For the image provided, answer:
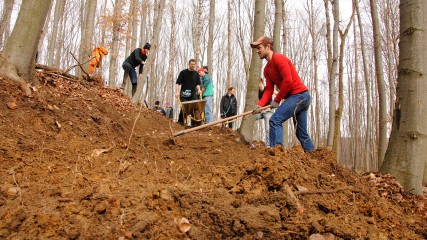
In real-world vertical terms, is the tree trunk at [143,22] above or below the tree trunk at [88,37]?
above

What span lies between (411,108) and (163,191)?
2672mm

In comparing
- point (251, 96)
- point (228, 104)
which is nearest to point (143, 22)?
point (228, 104)

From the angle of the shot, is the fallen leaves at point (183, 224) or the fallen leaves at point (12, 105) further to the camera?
the fallen leaves at point (12, 105)

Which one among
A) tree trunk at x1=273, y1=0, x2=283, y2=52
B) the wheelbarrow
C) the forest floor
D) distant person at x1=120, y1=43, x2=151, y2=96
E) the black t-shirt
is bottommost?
the forest floor

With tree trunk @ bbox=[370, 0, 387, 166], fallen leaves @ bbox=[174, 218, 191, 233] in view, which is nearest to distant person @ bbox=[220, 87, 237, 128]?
tree trunk @ bbox=[370, 0, 387, 166]

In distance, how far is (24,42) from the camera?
4082 mm

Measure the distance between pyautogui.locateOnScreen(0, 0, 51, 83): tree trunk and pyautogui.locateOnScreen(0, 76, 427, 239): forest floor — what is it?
368 millimetres

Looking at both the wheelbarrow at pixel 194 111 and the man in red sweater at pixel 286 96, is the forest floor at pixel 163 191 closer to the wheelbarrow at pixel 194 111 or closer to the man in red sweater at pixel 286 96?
the man in red sweater at pixel 286 96

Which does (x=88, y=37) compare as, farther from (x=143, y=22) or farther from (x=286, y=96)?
(x=143, y=22)

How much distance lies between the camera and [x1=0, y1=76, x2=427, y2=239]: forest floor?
6.07 feet

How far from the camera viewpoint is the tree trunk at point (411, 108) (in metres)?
3.19

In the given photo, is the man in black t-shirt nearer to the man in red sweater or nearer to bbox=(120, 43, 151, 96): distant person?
bbox=(120, 43, 151, 96): distant person

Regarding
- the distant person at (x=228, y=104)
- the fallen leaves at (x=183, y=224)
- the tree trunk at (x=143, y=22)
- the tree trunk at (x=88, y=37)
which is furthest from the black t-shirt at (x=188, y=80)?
the tree trunk at (x=143, y=22)

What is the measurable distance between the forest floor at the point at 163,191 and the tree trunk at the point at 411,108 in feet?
0.69
